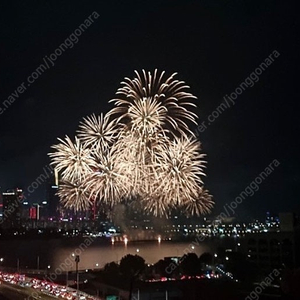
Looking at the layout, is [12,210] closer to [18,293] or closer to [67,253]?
[67,253]

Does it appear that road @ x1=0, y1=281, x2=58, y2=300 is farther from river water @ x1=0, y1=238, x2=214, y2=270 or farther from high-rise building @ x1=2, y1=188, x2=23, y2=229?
high-rise building @ x1=2, y1=188, x2=23, y2=229

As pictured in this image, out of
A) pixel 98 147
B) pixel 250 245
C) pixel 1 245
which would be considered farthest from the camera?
pixel 1 245

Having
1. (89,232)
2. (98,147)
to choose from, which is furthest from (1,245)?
(98,147)

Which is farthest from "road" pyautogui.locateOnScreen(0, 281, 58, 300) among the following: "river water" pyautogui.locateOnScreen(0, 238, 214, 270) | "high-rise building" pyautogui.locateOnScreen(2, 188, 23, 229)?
"high-rise building" pyautogui.locateOnScreen(2, 188, 23, 229)

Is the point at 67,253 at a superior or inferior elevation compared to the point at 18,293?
superior

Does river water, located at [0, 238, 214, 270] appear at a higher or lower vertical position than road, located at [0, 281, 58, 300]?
higher

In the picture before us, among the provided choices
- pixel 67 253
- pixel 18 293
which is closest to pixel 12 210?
pixel 67 253

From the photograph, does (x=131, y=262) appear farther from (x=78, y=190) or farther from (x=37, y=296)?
(x=78, y=190)

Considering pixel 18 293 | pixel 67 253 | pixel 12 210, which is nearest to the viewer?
pixel 18 293

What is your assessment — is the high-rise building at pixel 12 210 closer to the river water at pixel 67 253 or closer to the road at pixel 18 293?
the river water at pixel 67 253

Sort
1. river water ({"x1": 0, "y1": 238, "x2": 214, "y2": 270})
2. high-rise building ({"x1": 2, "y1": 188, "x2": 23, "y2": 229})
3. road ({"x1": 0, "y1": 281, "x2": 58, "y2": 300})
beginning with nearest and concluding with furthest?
road ({"x1": 0, "y1": 281, "x2": 58, "y2": 300}), river water ({"x1": 0, "y1": 238, "x2": 214, "y2": 270}), high-rise building ({"x1": 2, "y1": 188, "x2": 23, "y2": 229})

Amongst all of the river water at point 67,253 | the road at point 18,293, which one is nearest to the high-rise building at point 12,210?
the river water at point 67,253
